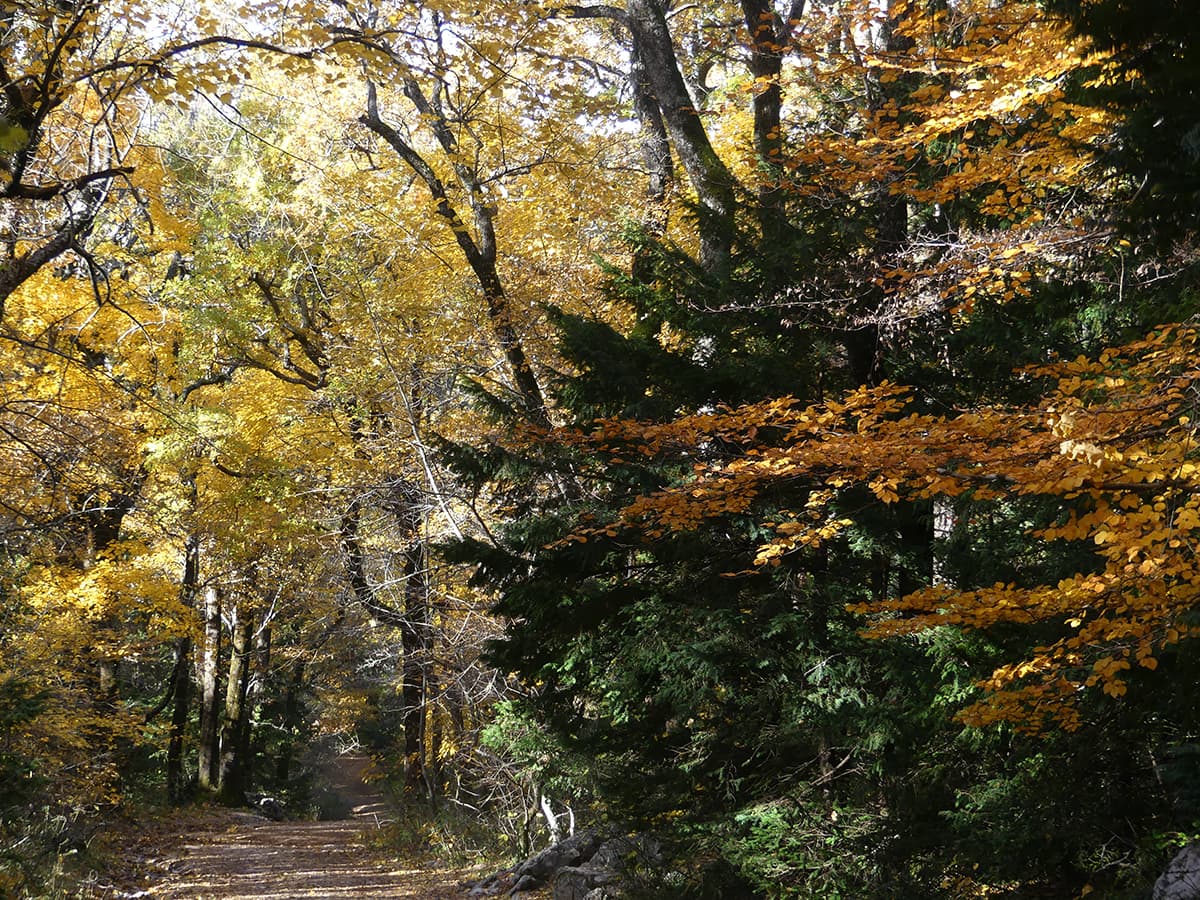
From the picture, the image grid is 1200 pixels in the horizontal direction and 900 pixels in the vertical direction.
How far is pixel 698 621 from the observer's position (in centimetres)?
722

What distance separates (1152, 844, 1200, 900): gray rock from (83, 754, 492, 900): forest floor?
24.3ft

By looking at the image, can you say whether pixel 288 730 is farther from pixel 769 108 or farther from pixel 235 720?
pixel 769 108

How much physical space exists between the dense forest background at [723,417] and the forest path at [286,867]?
3.67 feet

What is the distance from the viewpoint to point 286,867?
12039 mm

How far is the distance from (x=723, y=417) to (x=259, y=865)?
905 centimetres

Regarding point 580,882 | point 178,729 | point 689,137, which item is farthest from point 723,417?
point 178,729

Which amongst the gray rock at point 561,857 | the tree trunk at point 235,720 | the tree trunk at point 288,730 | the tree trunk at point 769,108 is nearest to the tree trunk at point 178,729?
the tree trunk at point 235,720

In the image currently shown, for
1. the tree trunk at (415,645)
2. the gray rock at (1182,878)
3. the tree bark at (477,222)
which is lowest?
the gray rock at (1182,878)

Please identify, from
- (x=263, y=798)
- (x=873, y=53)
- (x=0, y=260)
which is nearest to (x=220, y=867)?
(x=0, y=260)

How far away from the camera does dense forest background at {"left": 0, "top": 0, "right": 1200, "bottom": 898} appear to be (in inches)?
203

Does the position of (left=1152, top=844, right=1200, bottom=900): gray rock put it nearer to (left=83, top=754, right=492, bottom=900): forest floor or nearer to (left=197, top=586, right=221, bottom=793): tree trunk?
(left=83, top=754, right=492, bottom=900): forest floor

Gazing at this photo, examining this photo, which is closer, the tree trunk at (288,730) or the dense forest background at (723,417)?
the dense forest background at (723,417)

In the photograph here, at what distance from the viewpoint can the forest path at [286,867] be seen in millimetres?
10203

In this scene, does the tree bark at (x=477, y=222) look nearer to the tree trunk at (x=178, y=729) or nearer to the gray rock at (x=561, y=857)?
the gray rock at (x=561, y=857)
